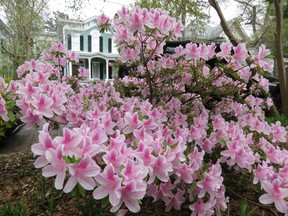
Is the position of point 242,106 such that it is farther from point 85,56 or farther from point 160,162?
point 85,56

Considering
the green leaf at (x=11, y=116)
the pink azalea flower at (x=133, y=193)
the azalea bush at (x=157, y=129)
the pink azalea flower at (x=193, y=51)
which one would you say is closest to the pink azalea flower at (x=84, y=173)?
the azalea bush at (x=157, y=129)

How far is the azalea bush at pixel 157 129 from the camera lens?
95cm

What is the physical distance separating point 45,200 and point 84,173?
1194 mm

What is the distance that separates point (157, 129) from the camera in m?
1.58

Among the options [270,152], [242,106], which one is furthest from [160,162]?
[242,106]

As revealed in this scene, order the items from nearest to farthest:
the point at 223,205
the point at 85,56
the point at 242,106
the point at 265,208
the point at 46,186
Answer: the point at 223,205 < the point at 265,208 < the point at 46,186 < the point at 242,106 < the point at 85,56

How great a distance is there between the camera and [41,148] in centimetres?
96

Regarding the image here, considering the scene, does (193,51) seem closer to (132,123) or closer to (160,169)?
(132,123)

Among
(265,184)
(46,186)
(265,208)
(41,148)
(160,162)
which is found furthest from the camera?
(46,186)

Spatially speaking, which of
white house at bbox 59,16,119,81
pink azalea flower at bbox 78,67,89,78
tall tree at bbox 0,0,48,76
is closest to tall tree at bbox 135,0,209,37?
pink azalea flower at bbox 78,67,89,78

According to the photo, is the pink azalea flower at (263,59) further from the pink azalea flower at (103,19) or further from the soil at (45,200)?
the pink azalea flower at (103,19)

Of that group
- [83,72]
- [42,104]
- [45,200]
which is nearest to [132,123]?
[42,104]

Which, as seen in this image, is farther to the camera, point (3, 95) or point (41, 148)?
point (3, 95)

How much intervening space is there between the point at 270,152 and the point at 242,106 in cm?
95
